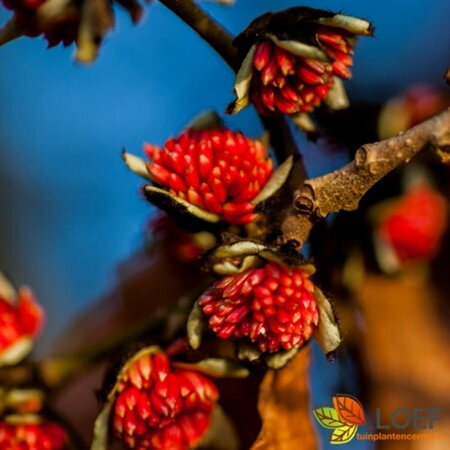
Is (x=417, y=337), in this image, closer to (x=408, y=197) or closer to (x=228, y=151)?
(x=408, y=197)

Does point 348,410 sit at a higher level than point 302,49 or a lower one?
lower

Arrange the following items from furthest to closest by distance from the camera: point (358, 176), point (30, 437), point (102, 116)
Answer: point (102, 116), point (30, 437), point (358, 176)

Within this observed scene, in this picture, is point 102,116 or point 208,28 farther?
point 102,116

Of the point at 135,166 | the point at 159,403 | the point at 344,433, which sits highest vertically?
the point at 135,166

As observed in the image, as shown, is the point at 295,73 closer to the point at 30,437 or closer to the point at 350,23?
the point at 350,23

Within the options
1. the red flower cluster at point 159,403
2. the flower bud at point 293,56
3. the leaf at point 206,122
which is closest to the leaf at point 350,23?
the flower bud at point 293,56

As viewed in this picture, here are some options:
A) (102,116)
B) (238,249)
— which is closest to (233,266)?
Answer: (238,249)

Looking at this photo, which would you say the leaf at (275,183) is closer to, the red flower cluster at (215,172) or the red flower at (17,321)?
the red flower cluster at (215,172)

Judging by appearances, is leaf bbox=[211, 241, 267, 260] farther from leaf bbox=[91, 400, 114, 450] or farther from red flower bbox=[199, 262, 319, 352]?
leaf bbox=[91, 400, 114, 450]
